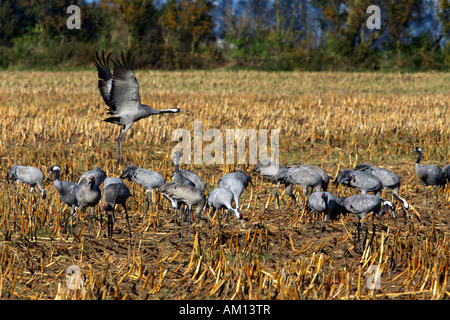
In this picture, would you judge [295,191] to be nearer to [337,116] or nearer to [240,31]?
[337,116]

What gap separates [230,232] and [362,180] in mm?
1941

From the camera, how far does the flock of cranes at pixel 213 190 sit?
6.18m

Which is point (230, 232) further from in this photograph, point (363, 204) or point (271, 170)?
point (271, 170)

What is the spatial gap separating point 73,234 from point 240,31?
154ft

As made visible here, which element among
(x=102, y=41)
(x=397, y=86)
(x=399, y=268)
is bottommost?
(x=399, y=268)

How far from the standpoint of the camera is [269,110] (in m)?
16.0

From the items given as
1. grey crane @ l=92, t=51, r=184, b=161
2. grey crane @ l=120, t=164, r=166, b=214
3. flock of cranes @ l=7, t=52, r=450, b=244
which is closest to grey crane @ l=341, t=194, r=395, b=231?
flock of cranes @ l=7, t=52, r=450, b=244

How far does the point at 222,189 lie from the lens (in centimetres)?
639

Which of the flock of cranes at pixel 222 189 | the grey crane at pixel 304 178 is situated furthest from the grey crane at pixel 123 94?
the grey crane at pixel 304 178

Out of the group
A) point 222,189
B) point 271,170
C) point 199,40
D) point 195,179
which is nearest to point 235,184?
point 222,189

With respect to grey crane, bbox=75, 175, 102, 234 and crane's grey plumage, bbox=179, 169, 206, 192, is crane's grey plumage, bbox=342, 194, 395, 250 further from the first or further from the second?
grey crane, bbox=75, 175, 102, 234

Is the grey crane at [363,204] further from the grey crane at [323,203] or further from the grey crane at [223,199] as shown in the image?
the grey crane at [223,199]
